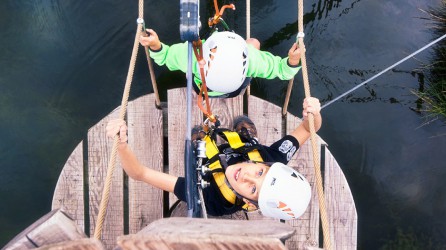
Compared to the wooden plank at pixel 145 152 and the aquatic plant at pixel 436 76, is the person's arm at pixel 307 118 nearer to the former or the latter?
the wooden plank at pixel 145 152

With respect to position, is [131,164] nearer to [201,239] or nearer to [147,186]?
[147,186]

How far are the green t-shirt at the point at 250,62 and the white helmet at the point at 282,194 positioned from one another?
0.72 m

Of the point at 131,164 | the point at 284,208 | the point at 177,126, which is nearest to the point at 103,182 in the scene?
the point at 177,126

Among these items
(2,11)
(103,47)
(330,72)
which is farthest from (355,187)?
(2,11)

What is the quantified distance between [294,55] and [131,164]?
1008 mm

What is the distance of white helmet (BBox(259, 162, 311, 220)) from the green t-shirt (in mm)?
718

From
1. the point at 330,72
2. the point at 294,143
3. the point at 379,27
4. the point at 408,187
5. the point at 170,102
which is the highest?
the point at 379,27

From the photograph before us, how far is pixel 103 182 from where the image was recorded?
2.58 m

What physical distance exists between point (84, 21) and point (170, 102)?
102 centimetres

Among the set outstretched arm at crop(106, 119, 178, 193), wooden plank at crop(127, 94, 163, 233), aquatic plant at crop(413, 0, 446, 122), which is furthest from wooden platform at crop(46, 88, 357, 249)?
aquatic plant at crop(413, 0, 446, 122)

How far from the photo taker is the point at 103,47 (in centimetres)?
306

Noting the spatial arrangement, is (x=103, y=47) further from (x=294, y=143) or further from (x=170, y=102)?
(x=294, y=143)

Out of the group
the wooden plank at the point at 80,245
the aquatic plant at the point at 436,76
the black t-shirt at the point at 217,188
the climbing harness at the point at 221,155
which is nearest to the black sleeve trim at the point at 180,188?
the black t-shirt at the point at 217,188

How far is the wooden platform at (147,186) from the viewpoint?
2.54m
